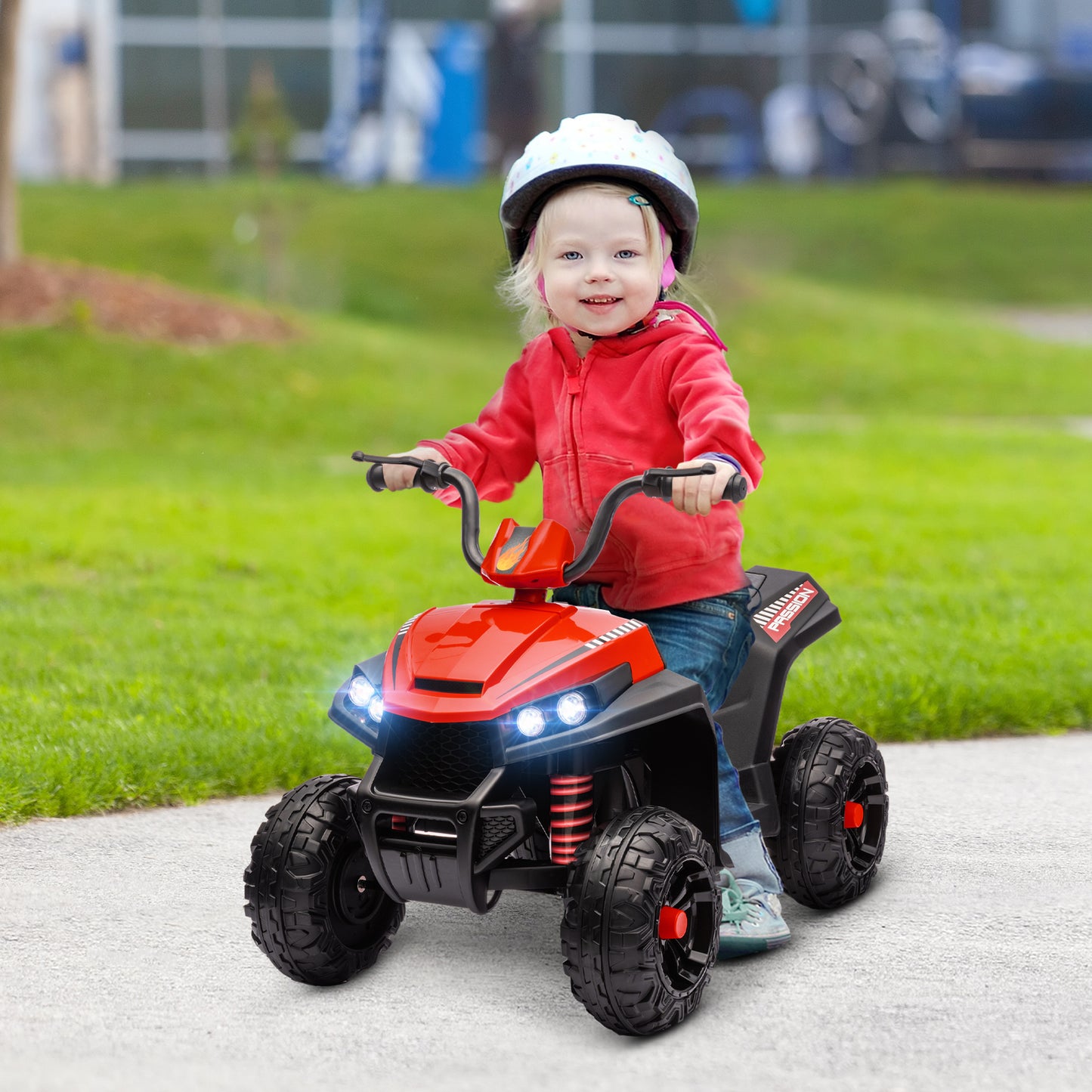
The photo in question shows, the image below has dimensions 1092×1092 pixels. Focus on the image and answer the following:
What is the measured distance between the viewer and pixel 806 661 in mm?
5707

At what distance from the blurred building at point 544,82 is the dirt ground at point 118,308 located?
44.6 ft

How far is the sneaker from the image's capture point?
3.39 m

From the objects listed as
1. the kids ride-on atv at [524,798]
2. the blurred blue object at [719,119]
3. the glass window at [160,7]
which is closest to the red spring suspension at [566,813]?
the kids ride-on atv at [524,798]

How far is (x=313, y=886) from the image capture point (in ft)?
10.4

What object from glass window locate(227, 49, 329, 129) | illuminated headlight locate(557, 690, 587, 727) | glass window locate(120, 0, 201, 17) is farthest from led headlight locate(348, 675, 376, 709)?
glass window locate(120, 0, 201, 17)

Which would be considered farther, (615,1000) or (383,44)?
(383,44)

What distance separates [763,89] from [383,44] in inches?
277

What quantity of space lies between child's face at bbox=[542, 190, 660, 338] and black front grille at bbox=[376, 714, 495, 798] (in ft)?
3.08

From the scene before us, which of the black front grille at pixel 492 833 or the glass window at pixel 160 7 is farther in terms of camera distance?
the glass window at pixel 160 7

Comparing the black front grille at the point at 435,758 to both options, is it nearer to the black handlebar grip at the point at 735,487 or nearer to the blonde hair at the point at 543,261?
the black handlebar grip at the point at 735,487

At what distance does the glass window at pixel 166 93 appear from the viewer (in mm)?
27375

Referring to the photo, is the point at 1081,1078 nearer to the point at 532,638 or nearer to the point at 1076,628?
the point at 532,638

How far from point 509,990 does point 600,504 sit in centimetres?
100

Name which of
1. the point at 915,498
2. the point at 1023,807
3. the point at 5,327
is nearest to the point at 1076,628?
the point at 1023,807
